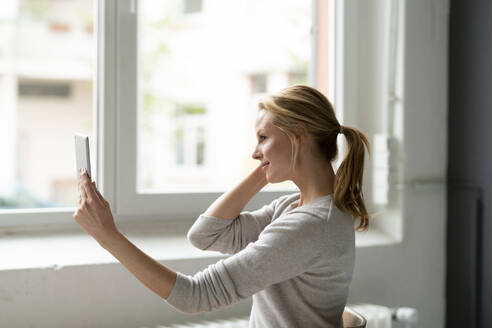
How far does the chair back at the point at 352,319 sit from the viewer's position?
1.16 m

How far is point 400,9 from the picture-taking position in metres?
1.96

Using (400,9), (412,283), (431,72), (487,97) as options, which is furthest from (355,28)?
(412,283)

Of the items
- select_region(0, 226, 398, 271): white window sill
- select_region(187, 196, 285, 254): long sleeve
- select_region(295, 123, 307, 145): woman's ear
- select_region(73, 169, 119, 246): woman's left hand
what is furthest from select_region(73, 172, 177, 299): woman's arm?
select_region(0, 226, 398, 271): white window sill

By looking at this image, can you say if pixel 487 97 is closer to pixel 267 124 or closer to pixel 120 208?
pixel 267 124

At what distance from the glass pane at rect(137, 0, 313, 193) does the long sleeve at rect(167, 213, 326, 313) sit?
52cm

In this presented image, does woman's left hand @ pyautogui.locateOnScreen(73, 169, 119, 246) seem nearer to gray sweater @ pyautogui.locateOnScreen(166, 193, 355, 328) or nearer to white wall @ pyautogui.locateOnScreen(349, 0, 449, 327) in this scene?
gray sweater @ pyautogui.locateOnScreen(166, 193, 355, 328)

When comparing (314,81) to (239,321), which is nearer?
(239,321)

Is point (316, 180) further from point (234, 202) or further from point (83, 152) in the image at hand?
point (83, 152)

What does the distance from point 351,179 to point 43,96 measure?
3.82 meters

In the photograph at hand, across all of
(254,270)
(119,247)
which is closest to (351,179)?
(254,270)

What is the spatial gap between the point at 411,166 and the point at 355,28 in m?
0.57

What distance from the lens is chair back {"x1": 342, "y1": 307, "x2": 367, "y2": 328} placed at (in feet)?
3.82

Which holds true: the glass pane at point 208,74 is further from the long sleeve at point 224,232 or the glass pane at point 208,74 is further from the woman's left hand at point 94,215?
the woman's left hand at point 94,215

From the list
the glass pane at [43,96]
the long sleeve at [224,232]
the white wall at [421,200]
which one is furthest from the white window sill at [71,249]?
the glass pane at [43,96]
